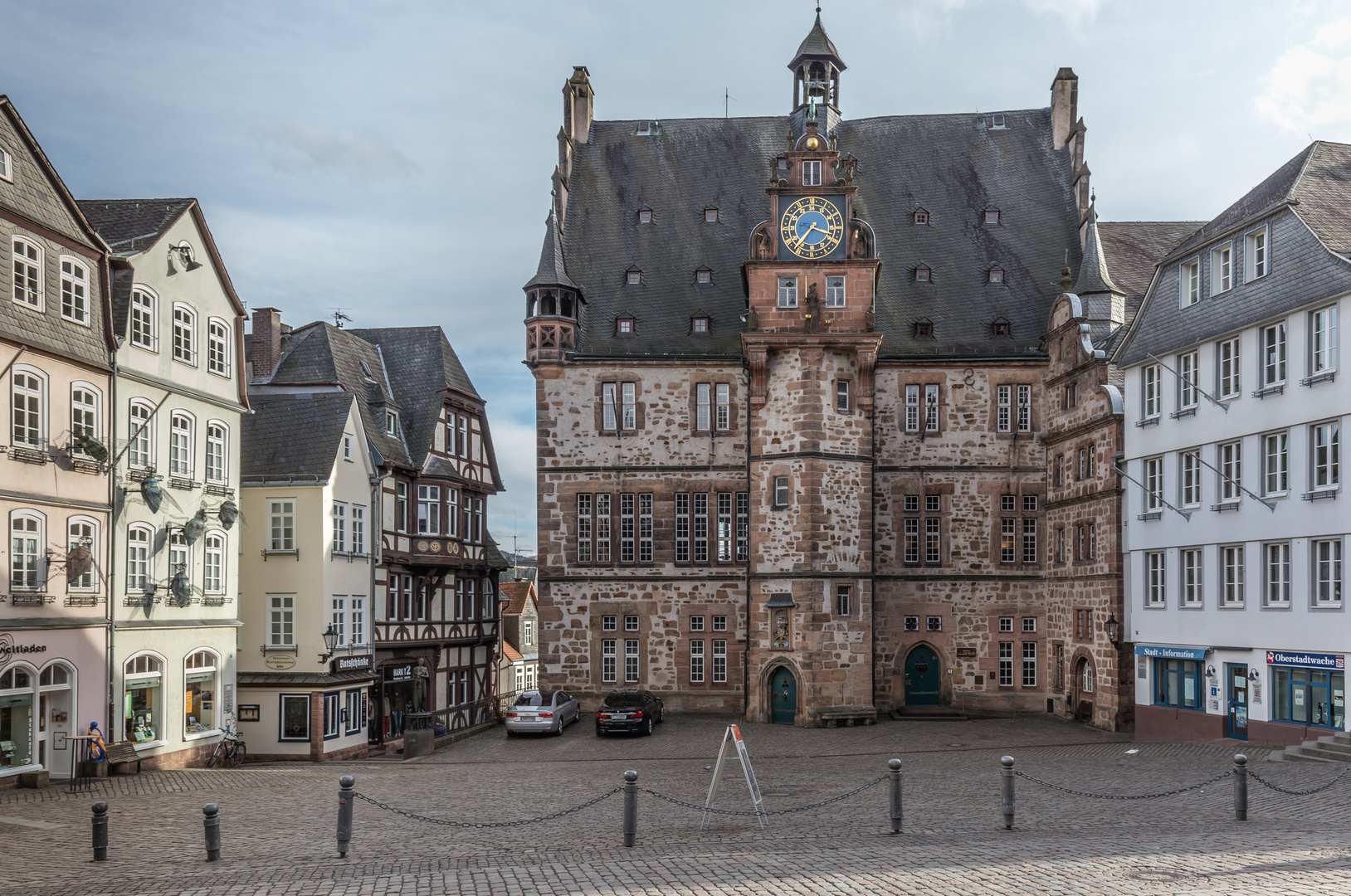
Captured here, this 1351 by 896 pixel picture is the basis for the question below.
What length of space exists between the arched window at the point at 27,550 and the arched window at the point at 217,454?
6507 mm

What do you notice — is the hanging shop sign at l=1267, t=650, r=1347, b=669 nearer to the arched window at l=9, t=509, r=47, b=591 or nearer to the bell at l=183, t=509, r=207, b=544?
the bell at l=183, t=509, r=207, b=544

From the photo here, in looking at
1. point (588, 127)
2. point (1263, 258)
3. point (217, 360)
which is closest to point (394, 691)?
point (217, 360)

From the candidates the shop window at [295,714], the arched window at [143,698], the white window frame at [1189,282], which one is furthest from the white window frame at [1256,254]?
the arched window at [143,698]

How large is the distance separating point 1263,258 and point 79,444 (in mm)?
26338

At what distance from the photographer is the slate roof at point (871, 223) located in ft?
→ 146

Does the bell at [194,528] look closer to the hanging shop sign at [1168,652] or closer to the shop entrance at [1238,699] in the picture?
the hanging shop sign at [1168,652]

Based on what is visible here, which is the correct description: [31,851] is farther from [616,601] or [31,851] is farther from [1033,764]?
[616,601]

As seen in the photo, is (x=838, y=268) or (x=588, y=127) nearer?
(x=838, y=268)

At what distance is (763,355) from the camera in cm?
4028

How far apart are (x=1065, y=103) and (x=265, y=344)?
29.6 m

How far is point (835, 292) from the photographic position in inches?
1602

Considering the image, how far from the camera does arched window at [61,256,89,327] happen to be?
26484mm

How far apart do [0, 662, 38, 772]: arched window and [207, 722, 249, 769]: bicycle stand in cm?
686

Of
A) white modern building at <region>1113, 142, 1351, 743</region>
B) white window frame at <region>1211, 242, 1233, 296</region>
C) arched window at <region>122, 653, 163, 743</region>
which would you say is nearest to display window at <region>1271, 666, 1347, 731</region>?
white modern building at <region>1113, 142, 1351, 743</region>
